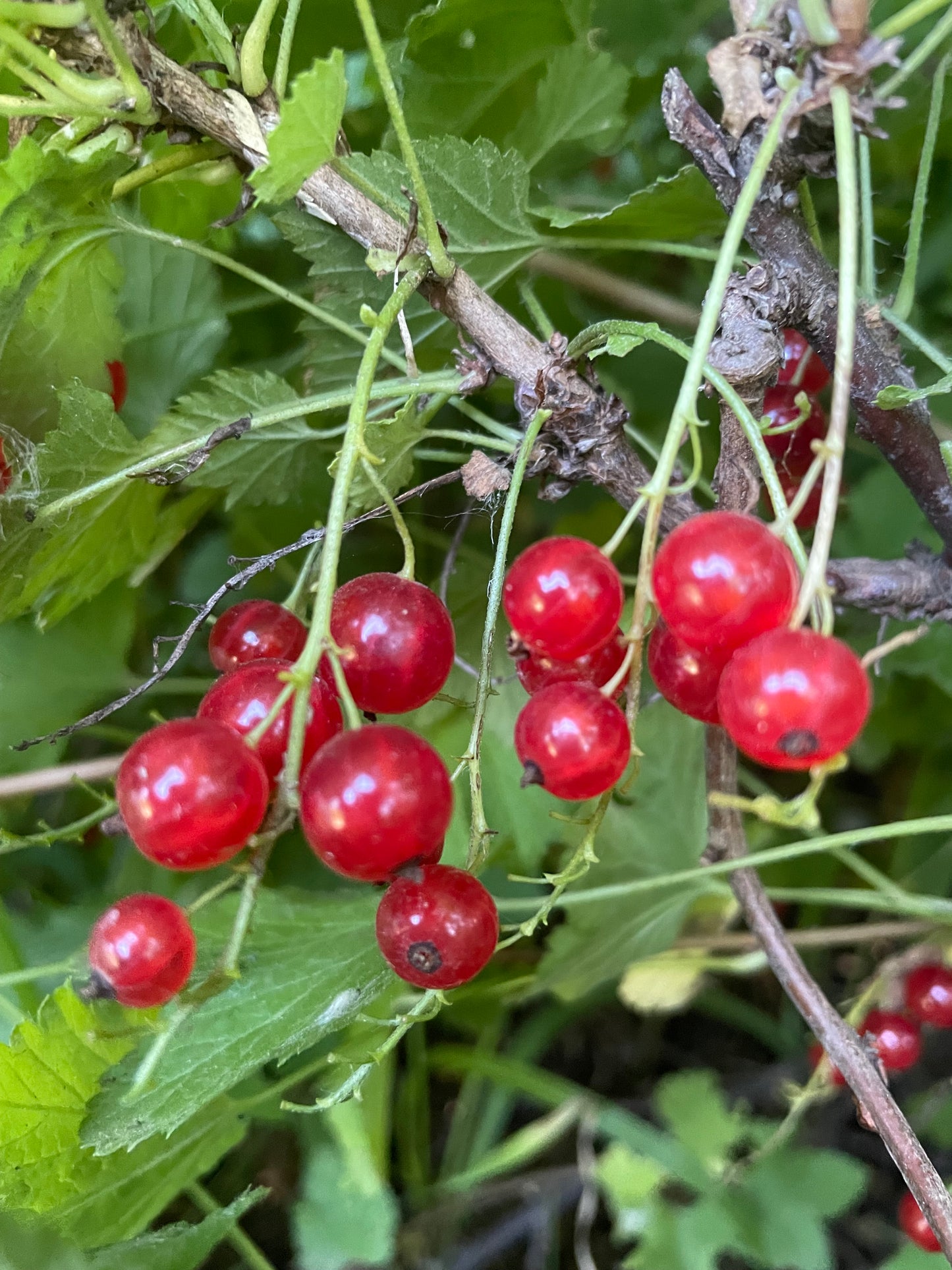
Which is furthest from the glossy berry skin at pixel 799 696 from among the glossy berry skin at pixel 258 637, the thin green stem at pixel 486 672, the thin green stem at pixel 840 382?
the glossy berry skin at pixel 258 637

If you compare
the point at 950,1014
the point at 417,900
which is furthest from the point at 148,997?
the point at 950,1014

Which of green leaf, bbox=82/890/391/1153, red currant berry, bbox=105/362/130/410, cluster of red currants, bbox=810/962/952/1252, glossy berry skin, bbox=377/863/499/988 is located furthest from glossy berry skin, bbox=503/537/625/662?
cluster of red currants, bbox=810/962/952/1252

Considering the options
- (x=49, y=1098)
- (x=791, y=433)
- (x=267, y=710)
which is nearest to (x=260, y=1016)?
(x=49, y=1098)

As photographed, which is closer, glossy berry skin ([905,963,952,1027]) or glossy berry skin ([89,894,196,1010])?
glossy berry skin ([89,894,196,1010])

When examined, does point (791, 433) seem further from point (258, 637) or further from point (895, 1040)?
point (895, 1040)

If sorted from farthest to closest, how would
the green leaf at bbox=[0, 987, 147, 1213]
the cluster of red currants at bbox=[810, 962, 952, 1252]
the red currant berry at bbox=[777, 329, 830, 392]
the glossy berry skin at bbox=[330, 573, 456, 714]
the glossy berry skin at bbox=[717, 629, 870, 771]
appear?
the cluster of red currants at bbox=[810, 962, 952, 1252] → the red currant berry at bbox=[777, 329, 830, 392] → the green leaf at bbox=[0, 987, 147, 1213] → the glossy berry skin at bbox=[330, 573, 456, 714] → the glossy berry skin at bbox=[717, 629, 870, 771]

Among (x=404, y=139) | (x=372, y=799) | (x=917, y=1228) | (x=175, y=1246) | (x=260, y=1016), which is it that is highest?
(x=404, y=139)

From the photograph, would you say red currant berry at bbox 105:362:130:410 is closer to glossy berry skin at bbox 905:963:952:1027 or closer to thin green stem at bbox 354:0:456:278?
thin green stem at bbox 354:0:456:278
